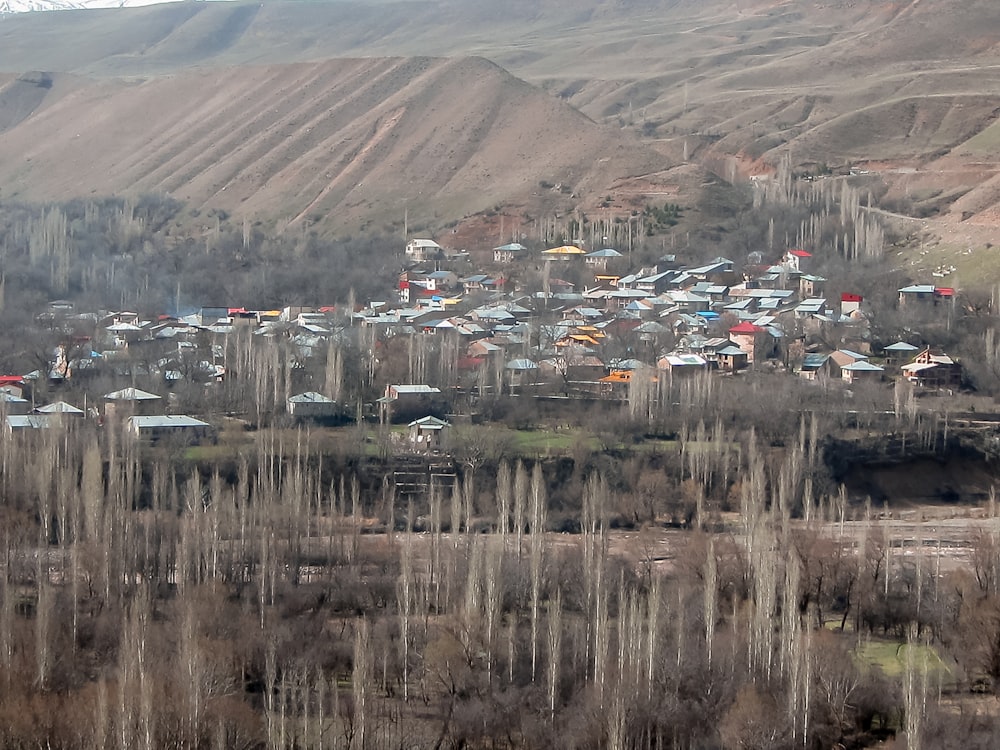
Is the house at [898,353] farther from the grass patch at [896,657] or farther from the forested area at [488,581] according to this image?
the grass patch at [896,657]

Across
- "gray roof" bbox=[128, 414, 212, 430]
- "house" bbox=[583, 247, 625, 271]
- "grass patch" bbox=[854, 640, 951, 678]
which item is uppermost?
"house" bbox=[583, 247, 625, 271]

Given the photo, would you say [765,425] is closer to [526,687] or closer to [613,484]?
[613,484]

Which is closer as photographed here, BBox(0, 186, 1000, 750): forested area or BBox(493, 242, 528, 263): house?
BBox(0, 186, 1000, 750): forested area

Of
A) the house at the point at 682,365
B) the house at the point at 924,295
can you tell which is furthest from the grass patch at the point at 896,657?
the house at the point at 924,295

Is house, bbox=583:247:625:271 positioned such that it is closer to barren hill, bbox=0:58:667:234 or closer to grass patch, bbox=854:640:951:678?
barren hill, bbox=0:58:667:234

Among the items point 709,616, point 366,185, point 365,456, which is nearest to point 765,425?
point 365,456

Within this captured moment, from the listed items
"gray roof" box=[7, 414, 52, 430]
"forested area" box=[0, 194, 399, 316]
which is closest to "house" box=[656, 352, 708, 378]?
"gray roof" box=[7, 414, 52, 430]
